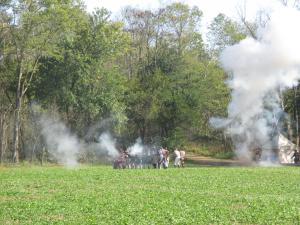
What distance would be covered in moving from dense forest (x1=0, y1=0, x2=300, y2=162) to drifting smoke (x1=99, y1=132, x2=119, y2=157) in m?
0.72

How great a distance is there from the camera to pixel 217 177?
116ft

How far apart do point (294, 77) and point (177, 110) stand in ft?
78.8

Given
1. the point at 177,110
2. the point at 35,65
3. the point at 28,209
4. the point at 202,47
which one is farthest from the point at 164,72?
the point at 28,209

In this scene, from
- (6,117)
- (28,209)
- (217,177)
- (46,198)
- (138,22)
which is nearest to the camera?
(28,209)

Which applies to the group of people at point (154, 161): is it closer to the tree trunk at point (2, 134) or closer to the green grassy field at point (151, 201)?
the tree trunk at point (2, 134)

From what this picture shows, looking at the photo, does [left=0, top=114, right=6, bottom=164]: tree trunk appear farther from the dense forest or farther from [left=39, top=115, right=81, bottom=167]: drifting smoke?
[left=39, top=115, right=81, bottom=167]: drifting smoke

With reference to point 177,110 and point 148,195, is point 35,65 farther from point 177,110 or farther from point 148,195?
point 148,195

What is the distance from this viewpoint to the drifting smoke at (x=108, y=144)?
65625 millimetres

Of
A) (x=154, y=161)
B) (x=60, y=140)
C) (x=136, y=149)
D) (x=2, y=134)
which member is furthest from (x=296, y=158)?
(x=2, y=134)

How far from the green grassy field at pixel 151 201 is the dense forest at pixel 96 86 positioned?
26.1 metres

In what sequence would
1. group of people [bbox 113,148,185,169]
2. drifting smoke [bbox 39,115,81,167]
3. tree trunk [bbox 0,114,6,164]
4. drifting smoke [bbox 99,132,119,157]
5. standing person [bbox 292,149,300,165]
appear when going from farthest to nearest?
drifting smoke [bbox 99,132,119,157]
drifting smoke [bbox 39,115,81,167]
tree trunk [bbox 0,114,6,164]
standing person [bbox 292,149,300,165]
group of people [bbox 113,148,185,169]

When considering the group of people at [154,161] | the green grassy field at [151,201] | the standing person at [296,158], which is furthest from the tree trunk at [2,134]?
the standing person at [296,158]

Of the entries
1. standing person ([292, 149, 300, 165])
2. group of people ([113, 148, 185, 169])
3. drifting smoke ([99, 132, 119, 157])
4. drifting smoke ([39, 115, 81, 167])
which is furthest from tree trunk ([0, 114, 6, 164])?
standing person ([292, 149, 300, 165])

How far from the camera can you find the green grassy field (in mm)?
17938
